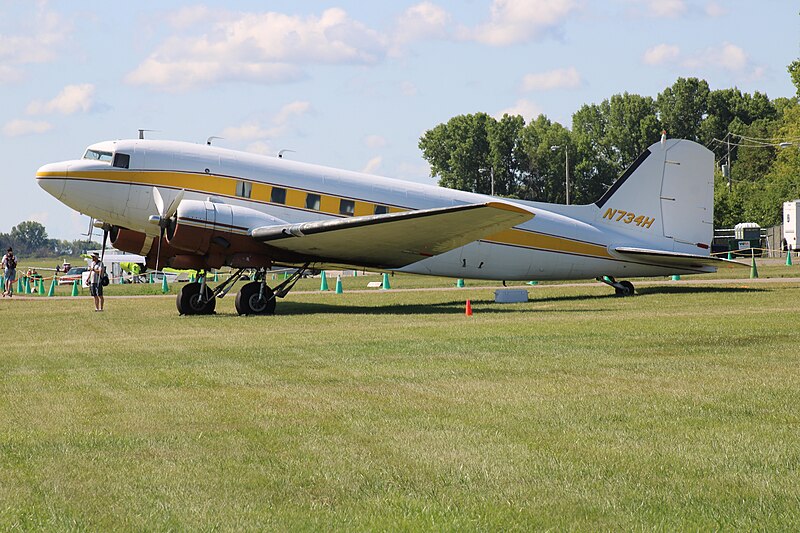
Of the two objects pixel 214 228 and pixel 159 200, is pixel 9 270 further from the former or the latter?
pixel 214 228

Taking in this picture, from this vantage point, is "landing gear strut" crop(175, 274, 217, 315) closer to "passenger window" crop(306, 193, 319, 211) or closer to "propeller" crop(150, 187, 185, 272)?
"propeller" crop(150, 187, 185, 272)

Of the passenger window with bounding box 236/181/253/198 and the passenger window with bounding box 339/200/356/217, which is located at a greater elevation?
the passenger window with bounding box 236/181/253/198

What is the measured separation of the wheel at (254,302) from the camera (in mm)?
25016

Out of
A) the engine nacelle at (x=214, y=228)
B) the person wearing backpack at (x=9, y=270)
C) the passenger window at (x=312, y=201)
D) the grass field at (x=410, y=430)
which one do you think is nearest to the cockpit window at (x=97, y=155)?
the engine nacelle at (x=214, y=228)

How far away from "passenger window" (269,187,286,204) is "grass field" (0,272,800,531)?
25.0 feet

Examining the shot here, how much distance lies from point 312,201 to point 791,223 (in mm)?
49357

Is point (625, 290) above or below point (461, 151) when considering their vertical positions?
below

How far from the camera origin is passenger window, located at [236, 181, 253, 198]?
25.3 metres

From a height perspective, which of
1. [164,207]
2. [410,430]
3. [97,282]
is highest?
[164,207]

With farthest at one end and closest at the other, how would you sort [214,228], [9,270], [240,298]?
[9,270]
[240,298]
[214,228]

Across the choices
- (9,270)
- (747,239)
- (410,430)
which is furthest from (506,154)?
(410,430)

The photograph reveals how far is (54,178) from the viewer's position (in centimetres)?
2452

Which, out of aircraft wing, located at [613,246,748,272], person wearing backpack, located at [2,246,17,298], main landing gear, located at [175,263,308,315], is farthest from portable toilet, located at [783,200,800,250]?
main landing gear, located at [175,263,308,315]

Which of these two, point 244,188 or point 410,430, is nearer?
point 410,430
